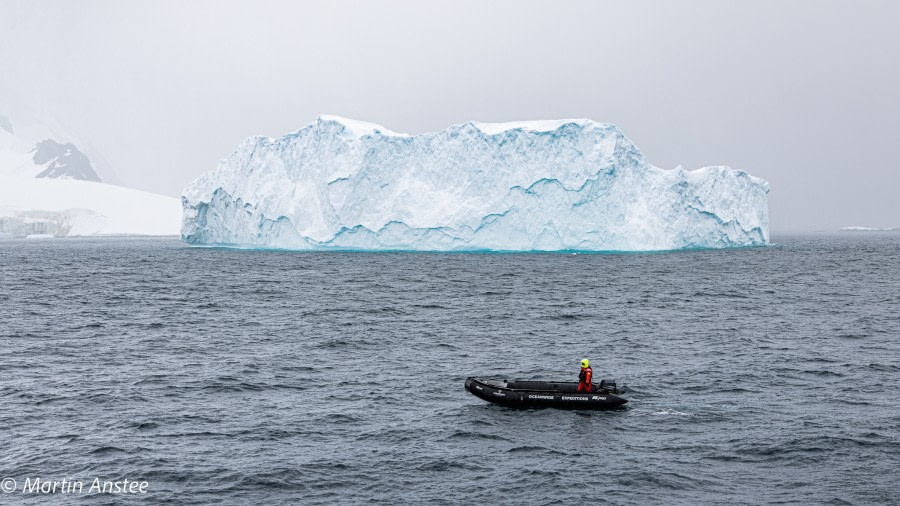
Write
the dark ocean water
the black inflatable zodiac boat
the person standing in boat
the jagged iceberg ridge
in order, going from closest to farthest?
the dark ocean water → the black inflatable zodiac boat → the person standing in boat → the jagged iceberg ridge

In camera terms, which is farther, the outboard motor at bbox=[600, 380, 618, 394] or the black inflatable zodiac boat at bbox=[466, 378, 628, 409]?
the outboard motor at bbox=[600, 380, 618, 394]

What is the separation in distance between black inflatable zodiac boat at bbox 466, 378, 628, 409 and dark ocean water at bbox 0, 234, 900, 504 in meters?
0.28

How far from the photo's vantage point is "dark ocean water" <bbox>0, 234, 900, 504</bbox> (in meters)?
13.1

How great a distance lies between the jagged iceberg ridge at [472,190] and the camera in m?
60.6

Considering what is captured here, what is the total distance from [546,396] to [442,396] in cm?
249

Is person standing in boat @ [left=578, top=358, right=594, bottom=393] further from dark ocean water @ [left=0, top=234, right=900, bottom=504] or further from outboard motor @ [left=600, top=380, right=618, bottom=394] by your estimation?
dark ocean water @ [left=0, top=234, right=900, bottom=504]

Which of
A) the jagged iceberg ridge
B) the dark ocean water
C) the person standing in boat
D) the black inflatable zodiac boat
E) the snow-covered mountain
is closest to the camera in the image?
the dark ocean water

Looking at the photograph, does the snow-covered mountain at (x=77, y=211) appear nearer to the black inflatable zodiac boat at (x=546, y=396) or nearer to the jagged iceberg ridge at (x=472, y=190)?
the jagged iceberg ridge at (x=472, y=190)

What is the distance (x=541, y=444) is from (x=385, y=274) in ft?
112

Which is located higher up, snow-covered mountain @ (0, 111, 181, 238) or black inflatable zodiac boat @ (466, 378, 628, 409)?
snow-covered mountain @ (0, 111, 181, 238)

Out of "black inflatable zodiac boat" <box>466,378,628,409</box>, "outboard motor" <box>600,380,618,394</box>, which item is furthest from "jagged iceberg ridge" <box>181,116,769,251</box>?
"black inflatable zodiac boat" <box>466,378,628,409</box>

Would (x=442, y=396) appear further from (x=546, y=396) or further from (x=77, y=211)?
(x=77, y=211)

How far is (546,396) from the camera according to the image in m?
17.9

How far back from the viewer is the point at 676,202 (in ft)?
205
